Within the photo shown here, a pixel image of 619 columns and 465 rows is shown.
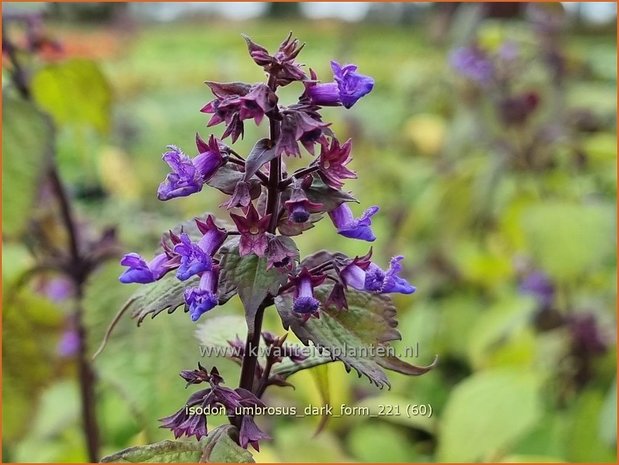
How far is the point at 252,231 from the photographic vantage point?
692mm

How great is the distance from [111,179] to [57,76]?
202 centimetres

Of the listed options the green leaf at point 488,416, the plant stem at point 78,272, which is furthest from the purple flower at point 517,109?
the plant stem at point 78,272

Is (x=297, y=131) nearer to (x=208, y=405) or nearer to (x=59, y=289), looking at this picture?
(x=208, y=405)

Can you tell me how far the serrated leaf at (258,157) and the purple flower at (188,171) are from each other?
0.04m

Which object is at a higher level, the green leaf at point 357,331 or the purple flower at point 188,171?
the purple flower at point 188,171

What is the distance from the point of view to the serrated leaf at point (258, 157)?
0.66 metres

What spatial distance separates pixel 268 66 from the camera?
686 millimetres

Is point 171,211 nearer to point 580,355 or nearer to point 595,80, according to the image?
point 580,355

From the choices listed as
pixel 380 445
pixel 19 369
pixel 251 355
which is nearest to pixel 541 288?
pixel 380 445

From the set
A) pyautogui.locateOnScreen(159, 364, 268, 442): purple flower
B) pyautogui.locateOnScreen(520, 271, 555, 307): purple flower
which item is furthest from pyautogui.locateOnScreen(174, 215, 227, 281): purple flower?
pyautogui.locateOnScreen(520, 271, 555, 307): purple flower

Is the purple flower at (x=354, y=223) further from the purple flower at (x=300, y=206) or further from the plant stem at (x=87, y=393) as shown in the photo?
the plant stem at (x=87, y=393)

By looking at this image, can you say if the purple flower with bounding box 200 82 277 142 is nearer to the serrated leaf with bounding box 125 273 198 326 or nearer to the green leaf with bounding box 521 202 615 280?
the serrated leaf with bounding box 125 273 198 326

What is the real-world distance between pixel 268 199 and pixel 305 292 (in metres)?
0.10

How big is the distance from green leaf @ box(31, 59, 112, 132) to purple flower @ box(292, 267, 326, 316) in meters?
0.81
